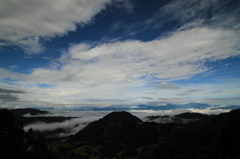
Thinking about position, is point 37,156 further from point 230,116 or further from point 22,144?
point 230,116

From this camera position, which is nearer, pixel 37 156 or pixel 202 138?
pixel 37 156

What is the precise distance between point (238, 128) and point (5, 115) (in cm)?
9079

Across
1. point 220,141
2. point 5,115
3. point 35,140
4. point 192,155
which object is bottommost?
point 192,155

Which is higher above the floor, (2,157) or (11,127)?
(11,127)

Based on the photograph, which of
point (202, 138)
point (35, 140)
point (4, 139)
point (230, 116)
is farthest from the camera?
point (202, 138)

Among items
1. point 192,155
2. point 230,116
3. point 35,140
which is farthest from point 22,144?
point 230,116

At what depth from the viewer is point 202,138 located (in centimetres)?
8975

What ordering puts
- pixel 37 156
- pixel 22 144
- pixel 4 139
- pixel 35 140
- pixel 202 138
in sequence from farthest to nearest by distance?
pixel 202 138, pixel 35 140, pixel 22 144, pixel 37 156, pixel 4 139

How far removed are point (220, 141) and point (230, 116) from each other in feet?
70.8

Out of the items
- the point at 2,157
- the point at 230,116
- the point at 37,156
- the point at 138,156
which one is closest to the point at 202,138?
the point at 230,116

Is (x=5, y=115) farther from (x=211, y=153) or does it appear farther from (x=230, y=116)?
(x=230, y=116)

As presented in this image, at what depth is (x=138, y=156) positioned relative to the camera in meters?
196

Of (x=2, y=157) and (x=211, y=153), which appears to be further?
(x=211, y=153)

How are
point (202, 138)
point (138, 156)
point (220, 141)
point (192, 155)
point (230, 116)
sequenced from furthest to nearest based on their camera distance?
point (138, 156) → point (202, 138) → point (230, 116) → point (192, 155) → point (220, 141)
